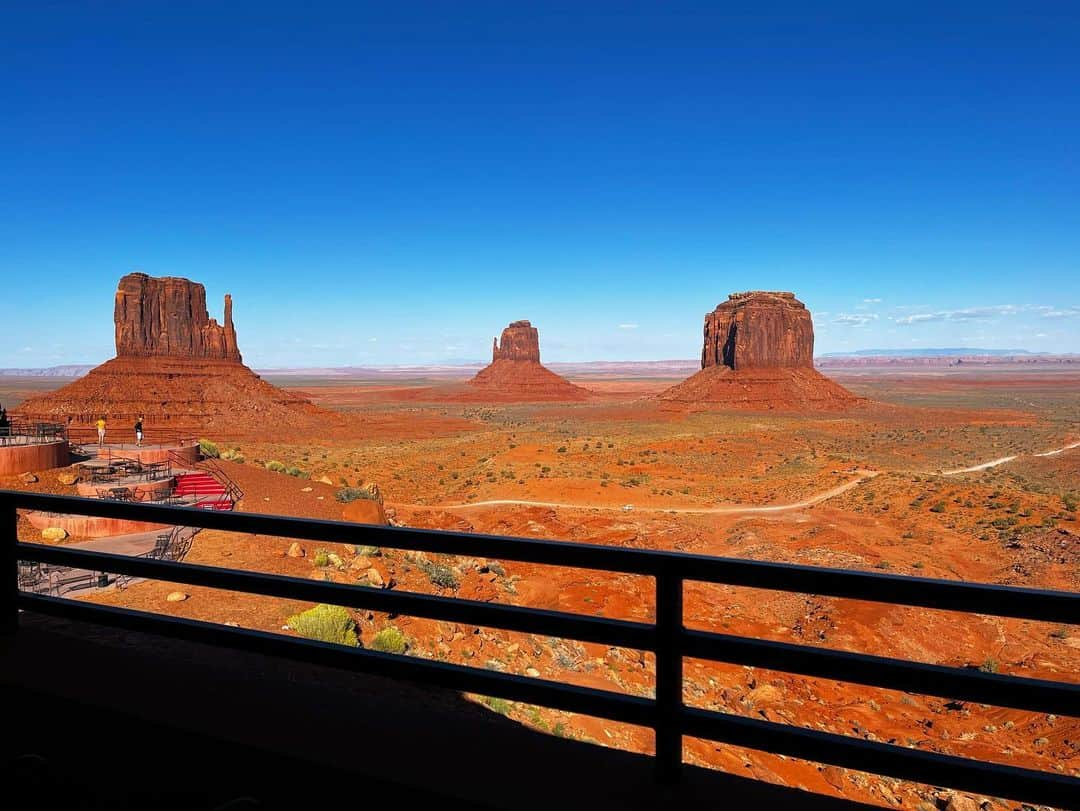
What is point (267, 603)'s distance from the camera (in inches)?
497

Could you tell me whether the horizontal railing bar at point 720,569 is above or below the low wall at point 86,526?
above

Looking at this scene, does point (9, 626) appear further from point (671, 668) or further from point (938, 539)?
point (938, 539)

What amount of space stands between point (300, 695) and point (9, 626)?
96.6 inches

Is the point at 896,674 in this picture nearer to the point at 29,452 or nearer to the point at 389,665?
the point at 389,665

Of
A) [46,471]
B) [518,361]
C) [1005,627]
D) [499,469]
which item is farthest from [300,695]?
[518,361]

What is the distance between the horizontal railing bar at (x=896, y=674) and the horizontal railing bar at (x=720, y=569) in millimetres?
232

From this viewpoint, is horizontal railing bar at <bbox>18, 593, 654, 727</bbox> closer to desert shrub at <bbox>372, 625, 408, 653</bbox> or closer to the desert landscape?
the desert landscape

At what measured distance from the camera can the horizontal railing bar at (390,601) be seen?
289 cm

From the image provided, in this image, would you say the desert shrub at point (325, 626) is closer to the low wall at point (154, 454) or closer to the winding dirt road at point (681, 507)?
the winding dirt road at point (681, 507)

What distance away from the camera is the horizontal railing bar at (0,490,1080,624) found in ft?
7.65

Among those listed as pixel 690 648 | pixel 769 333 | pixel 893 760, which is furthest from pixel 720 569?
pixel 769 333

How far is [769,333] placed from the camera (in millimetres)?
118375

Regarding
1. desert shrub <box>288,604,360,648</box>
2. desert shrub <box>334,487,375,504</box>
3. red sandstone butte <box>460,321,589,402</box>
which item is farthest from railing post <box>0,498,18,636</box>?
red sandstone butte <box>460,321,589,402</box>

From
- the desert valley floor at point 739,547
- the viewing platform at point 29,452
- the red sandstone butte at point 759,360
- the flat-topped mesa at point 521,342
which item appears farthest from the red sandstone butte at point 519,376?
the viewing platform at point 29,452
